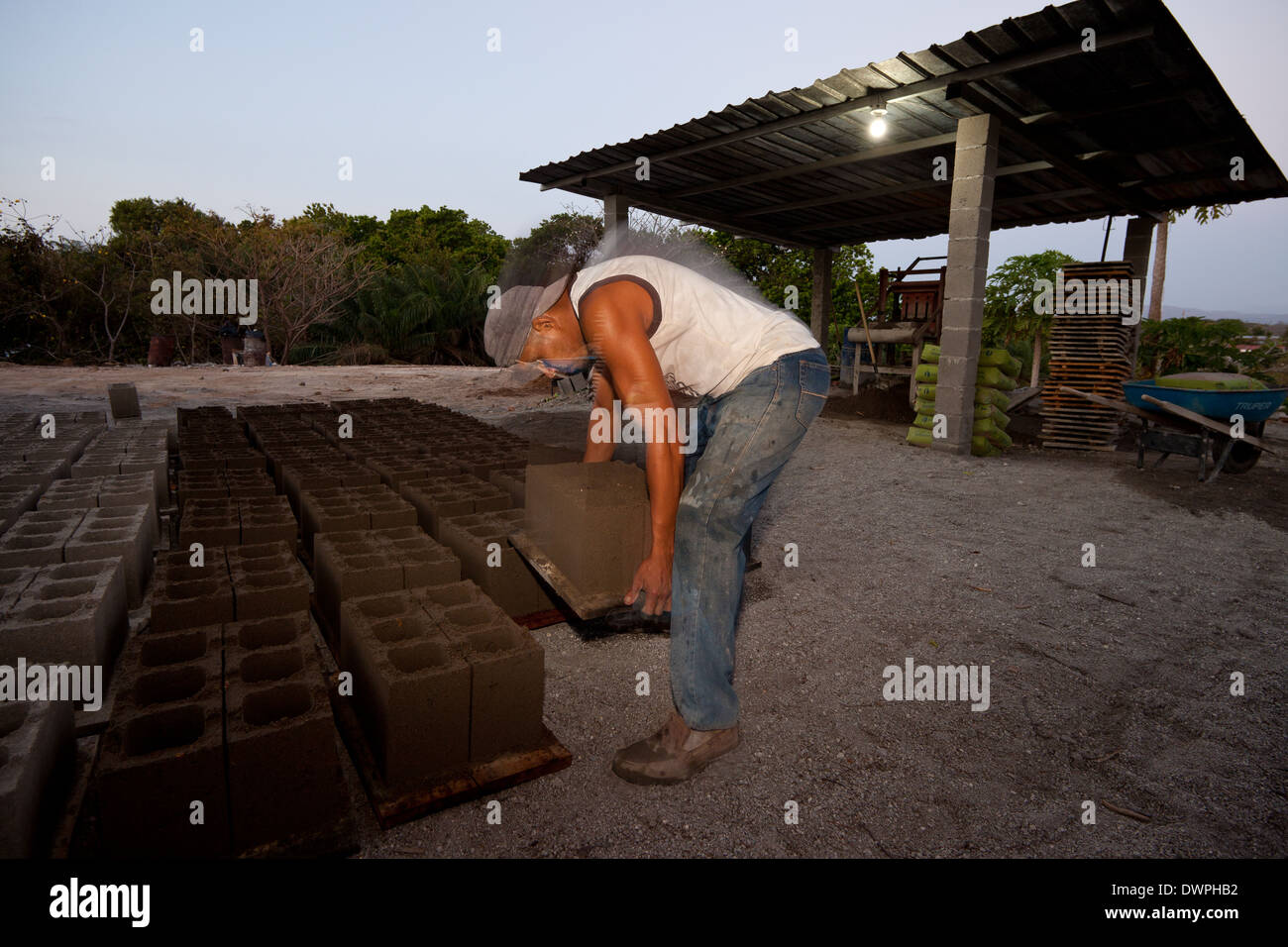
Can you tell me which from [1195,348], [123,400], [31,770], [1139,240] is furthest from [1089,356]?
[123,400]

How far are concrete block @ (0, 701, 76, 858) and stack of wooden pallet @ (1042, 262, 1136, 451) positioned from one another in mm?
10316

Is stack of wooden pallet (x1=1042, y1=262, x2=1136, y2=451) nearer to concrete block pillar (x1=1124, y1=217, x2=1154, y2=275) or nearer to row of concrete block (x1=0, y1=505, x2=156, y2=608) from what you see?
concrete block pillar (x1=1124, y1=217, x2=1154, y2=275)

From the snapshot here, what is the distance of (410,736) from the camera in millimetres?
2059

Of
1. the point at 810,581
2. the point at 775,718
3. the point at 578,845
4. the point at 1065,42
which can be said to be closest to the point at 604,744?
the point at 578,845

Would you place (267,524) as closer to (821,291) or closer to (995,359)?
(995,359)

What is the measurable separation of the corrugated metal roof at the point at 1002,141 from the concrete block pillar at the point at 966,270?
15.6 inches

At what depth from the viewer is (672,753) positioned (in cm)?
223

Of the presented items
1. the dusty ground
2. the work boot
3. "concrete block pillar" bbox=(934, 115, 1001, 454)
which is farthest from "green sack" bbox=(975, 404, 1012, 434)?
the work boot

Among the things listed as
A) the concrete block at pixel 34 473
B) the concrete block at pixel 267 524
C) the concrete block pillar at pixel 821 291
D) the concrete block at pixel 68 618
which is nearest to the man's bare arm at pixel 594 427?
the concrete block at pixel 267 524

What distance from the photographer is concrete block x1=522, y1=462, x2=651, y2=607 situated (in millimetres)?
2801

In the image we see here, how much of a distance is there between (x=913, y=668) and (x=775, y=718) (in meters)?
0.81

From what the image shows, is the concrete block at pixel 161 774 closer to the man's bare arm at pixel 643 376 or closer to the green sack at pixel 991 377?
the man's bare arm at pixel 643 376
